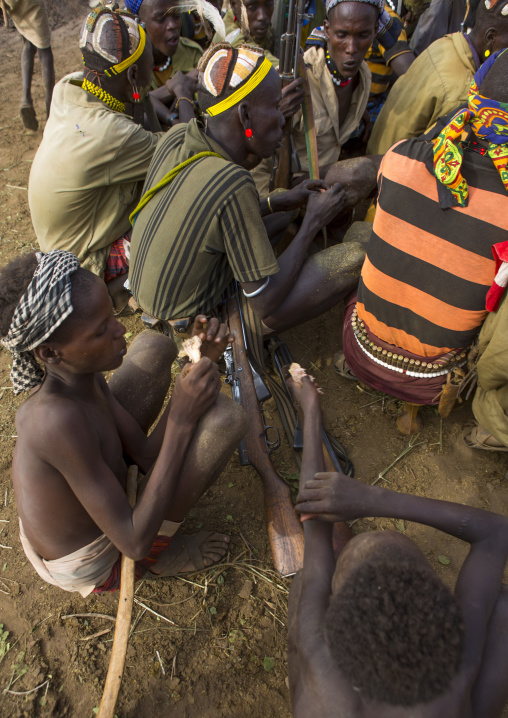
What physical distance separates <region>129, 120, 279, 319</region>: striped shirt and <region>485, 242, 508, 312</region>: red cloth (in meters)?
1.08

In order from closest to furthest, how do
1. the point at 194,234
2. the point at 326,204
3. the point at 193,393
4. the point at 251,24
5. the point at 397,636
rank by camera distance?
the point at 397,636, the point at 193,393, the point at 194,234, the point at 326,204, the point at 251,24

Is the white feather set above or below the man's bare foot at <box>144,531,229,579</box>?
above

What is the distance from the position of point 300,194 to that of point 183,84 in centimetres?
232

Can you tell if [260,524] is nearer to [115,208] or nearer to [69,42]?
[115,208]

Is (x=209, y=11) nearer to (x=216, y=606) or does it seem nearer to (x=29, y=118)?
(x=29, y=118)

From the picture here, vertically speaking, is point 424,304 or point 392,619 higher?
point 392,619

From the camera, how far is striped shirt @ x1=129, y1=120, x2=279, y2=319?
245 cm

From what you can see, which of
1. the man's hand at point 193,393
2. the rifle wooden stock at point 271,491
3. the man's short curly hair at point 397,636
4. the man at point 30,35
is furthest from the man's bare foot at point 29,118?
the man's short curly hair at point 397,636

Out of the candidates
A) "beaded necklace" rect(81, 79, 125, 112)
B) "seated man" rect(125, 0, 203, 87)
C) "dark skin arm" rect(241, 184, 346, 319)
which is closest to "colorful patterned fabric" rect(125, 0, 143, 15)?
"seated man" rect(125, 0, 203, 87)

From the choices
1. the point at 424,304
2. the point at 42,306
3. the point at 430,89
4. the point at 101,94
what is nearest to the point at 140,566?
the point at 42,306

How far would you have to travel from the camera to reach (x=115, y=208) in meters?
3.58

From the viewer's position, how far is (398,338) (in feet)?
8.55

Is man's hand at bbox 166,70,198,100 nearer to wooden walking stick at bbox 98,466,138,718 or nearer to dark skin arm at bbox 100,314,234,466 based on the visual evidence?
dark skin arm at bbox 100,314,234,466

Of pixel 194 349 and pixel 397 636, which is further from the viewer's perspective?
pixel 194 349
